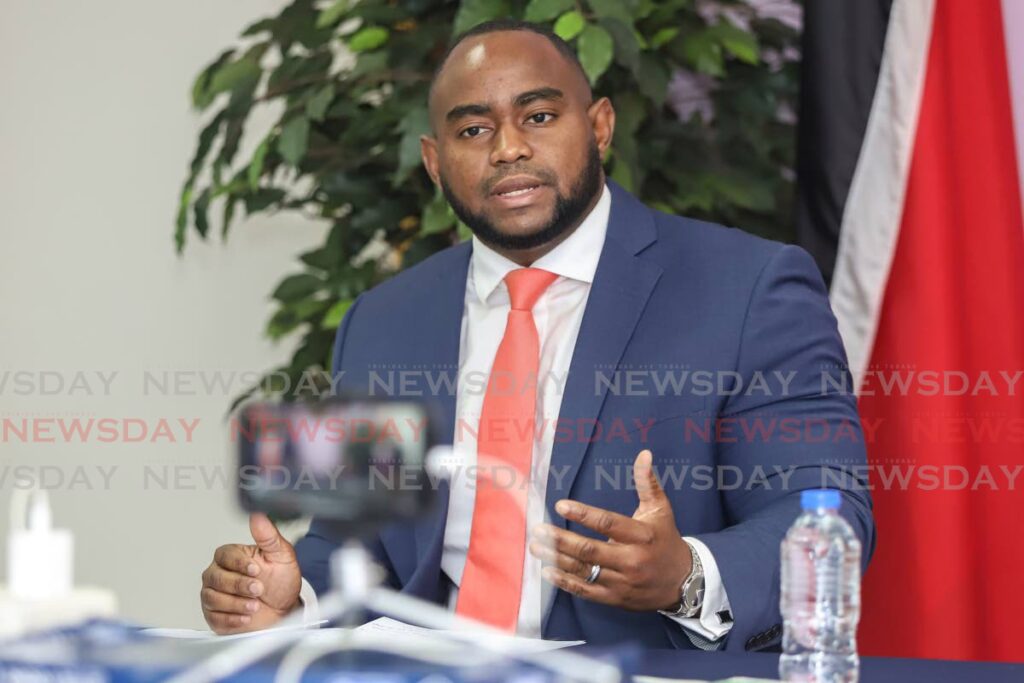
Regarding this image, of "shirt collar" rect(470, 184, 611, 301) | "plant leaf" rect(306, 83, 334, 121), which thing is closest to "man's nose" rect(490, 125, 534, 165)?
"shirt collar" rect(470, 184, 611, 301)

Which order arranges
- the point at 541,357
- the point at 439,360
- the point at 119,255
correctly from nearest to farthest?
the point at 541,357, the point at 439,360, the point at 119,255

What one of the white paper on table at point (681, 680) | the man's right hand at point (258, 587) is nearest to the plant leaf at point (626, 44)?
the man's right hand at point (258, 587)

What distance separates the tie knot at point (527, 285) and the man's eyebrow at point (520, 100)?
268 millimetres

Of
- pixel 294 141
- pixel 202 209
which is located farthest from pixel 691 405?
pixel 202 209

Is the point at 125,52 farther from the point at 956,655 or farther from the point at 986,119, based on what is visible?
the point at 956,655

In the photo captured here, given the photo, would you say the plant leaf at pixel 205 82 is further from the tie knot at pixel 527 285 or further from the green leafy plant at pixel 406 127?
the tie knot at pixel 527 285

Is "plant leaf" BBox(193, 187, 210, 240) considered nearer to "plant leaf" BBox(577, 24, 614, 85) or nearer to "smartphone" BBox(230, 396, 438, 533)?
"plant leaf" BBox(577, 24, 614, 85)

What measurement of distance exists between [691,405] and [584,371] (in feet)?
0.55

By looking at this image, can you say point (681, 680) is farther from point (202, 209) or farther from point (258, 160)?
point (202, 209)

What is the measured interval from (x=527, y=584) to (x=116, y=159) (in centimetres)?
233

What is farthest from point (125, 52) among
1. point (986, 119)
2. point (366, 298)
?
point (986, 119)

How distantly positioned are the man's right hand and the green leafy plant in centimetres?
119

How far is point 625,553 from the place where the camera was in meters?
1.35

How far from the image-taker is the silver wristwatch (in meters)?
1.45
